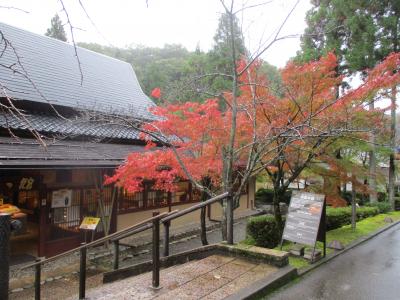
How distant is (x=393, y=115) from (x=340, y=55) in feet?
16.2

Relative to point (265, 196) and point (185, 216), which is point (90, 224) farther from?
point (265, 196)

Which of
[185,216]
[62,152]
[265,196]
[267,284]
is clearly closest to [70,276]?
[62,152]

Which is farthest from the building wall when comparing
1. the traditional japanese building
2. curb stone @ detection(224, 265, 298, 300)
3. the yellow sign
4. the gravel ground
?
curb stone @ detection(224, 265, 298, 300)

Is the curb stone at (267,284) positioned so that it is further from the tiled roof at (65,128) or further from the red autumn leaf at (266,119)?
the tiled roof at (65,128)

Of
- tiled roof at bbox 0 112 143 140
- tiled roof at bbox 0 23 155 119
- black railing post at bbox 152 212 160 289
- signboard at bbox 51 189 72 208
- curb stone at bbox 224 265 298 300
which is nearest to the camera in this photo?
curb stone at bbox 224 265 298 300

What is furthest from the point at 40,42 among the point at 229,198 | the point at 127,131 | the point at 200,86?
the point at 229,198

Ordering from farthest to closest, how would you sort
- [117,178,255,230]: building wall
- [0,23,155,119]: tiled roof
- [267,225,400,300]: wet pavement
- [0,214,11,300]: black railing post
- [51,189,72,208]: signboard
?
[117,178,255,230]: building wall → [0,23,155,119]: tiled roof → [51,189,72,208]: signboard → [267,225,400,300]: wet pavement → [0,214,11,300]: black railing post

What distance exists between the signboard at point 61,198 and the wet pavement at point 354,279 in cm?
778

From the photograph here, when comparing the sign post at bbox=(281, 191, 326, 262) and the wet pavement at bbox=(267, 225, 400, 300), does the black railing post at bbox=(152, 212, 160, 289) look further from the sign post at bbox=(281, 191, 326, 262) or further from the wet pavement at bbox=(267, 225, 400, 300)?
the sign post at bbox=(281, 191, 326, 262)

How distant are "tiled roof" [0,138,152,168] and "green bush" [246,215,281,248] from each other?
4747 millimetres

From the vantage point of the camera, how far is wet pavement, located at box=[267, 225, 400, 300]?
5.10 m

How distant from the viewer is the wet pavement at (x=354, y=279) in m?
5.10

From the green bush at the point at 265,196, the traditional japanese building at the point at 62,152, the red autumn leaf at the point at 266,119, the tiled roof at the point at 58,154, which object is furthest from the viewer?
the green bush at the point at 265,196

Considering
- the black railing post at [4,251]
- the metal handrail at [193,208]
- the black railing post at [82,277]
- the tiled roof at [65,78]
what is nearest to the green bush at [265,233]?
the metal handrail at [193,208]
